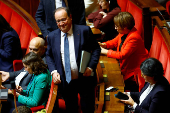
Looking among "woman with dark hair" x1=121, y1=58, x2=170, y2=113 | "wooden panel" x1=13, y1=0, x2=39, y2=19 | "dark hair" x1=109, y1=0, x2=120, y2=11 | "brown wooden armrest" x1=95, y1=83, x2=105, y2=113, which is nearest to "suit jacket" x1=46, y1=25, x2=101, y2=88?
"brown wooden armrest" x1=95, y1=83, x2=105, y2=113

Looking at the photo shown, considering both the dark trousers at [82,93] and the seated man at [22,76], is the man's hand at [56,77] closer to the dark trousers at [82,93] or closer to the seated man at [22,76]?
the dark trousers at [82,93]

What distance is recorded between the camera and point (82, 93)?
2.06 m

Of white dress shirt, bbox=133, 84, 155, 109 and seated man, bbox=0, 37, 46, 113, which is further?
seated man, bbox=0, 37, 46, 113

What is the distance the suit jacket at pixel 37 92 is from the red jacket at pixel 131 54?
1.85 ft

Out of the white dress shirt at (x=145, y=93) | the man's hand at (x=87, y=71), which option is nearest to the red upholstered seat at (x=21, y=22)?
the man's hand at (x=87, y=71)

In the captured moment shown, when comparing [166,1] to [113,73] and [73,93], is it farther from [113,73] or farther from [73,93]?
[73,93]

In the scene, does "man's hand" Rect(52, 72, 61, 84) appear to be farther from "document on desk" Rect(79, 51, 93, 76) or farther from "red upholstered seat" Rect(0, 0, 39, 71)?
"red upholstered seat" Rect(0, 0, 39, 71)

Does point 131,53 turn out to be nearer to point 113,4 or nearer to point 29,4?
point 113,4

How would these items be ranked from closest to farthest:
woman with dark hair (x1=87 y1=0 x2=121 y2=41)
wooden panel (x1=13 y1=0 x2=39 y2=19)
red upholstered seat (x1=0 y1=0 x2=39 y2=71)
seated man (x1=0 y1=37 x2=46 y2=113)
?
1. seated man (x1=0 y1=37 x2=46 y2=113)
2. woman with dark hair (x1=87 y1=0 x2=121 y2=41)
3. red upholstered seat (x1=0 y1=0 x2=39 y2=71)
4. wooden panel (x1=13 y1=0 x2=39 y2=19)

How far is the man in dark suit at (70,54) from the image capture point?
1.93m

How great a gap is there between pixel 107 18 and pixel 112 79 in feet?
2.32

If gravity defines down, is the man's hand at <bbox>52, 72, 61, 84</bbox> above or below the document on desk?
below

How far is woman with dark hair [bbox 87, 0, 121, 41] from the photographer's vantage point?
9.02 feet

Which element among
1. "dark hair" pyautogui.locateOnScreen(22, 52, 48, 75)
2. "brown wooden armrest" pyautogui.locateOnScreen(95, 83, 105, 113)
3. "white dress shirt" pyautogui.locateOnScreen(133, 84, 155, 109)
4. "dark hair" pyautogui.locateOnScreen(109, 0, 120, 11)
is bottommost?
"brown wooden armrest" pyautogui.locateOnScreen(95, 83, 105, 113)
